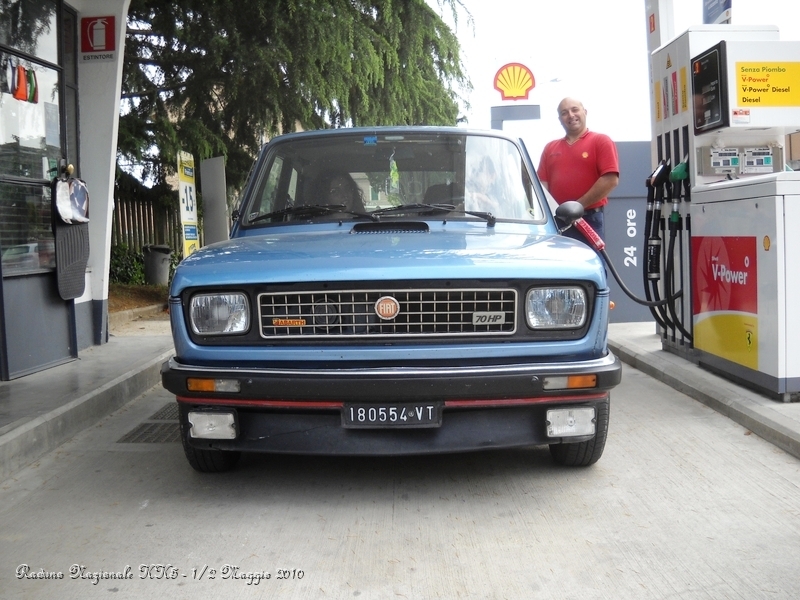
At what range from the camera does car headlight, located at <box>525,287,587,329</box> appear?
416cm

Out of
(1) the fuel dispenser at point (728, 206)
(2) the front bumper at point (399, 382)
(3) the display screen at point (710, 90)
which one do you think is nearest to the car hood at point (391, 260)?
(2) the front bumper at point (399, 382)

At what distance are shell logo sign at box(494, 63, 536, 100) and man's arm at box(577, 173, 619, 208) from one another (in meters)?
6.25

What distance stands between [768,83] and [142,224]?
41.3 feet

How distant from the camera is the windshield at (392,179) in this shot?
5223 mm

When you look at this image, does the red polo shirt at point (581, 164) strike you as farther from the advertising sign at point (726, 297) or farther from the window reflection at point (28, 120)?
the window reflection at point (28, 120)

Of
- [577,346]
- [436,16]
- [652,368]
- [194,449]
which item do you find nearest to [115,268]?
[436,16]

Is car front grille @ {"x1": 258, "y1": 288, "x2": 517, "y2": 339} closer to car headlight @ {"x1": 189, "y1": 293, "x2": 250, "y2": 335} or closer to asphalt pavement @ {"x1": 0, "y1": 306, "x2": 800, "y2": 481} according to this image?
car headlight @ {"x1": 189, "y1": 293, "x2": 250, "y2": 335}

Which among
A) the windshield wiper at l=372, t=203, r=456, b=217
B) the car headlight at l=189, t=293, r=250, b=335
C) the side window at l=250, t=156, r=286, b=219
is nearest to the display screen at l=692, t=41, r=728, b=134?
the windshield wiper at l=372, t=203, r=456, b=217

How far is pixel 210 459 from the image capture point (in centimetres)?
466

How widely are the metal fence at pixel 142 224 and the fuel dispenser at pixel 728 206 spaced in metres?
8.90

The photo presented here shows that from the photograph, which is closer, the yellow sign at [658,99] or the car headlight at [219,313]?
the car headlight at [219,313]

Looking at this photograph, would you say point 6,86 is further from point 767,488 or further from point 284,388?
point 767,488

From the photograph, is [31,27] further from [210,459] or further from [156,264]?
[156,264]

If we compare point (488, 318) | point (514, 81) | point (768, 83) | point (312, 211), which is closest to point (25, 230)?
point (312, 211)
